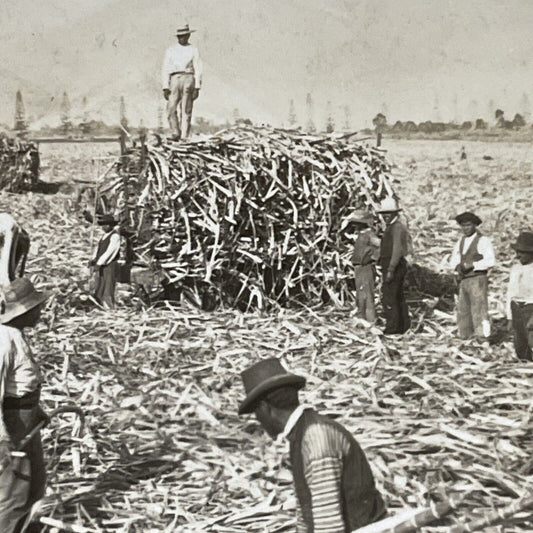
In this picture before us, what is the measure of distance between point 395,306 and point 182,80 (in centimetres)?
543

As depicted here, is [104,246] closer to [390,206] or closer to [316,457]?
[390,206]

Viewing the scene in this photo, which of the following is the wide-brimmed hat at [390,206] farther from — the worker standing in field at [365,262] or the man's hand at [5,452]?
the man's hand at [5,452]

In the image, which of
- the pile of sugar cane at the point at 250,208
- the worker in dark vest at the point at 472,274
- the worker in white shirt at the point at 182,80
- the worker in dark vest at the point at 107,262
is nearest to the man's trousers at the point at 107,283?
the worker in dark vest at the point at 107,262

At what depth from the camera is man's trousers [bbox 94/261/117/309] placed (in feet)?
34.5

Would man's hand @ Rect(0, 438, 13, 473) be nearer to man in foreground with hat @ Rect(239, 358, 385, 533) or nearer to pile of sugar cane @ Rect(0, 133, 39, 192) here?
man in foreground with hat @ Rect(239, 358, 385, 533)

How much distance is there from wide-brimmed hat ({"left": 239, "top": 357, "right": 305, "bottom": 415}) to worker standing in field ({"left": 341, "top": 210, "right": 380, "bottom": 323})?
669 centimetres

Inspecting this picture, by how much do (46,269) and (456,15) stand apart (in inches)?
1115

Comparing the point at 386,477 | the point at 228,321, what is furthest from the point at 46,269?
the point at 386,477

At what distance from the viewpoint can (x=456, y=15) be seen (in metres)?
36.2

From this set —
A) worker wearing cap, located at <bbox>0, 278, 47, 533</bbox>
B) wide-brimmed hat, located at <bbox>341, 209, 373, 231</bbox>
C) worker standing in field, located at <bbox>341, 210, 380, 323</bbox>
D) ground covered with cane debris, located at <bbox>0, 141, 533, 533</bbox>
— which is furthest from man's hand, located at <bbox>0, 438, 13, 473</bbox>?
wide-brimmed hat, located at <bbox>341, 209, 373, 231</bbox>

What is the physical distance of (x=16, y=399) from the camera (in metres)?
4.34

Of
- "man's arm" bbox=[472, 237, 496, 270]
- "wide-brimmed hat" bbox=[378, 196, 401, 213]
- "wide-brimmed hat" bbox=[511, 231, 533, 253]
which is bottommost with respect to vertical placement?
"man's arm" bbox=[472, 237, 496, 270]

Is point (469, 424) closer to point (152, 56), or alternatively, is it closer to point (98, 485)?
point (98, 485)

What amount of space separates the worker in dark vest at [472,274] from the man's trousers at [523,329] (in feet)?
2.26
